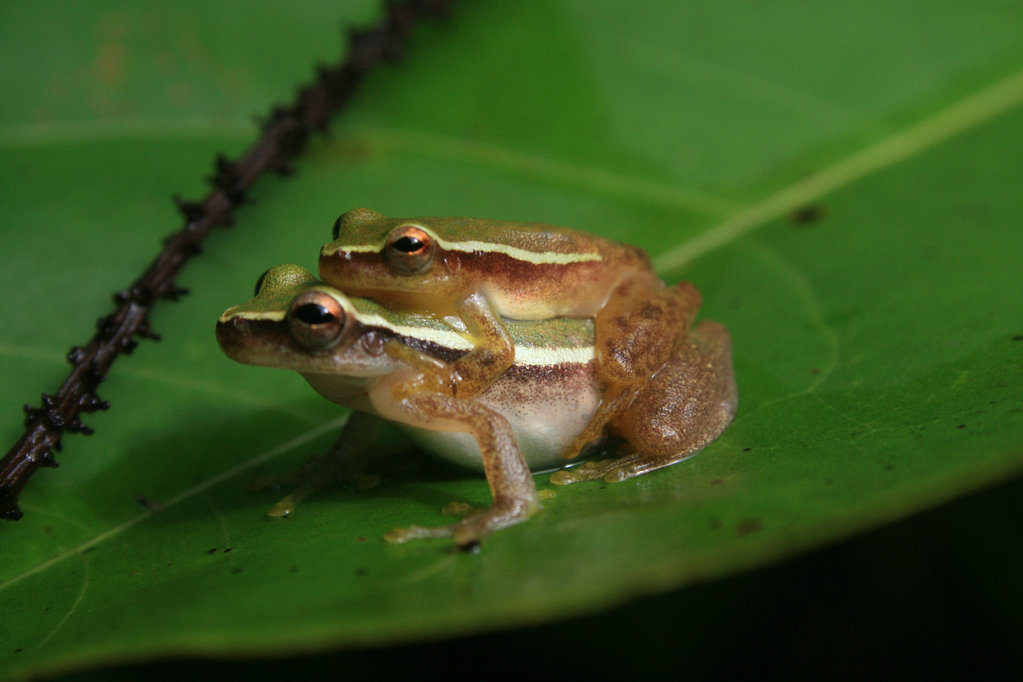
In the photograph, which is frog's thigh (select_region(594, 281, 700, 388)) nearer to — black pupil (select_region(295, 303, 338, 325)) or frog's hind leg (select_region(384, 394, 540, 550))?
frog's hind leg (select_region(384, 394, 540, 550))

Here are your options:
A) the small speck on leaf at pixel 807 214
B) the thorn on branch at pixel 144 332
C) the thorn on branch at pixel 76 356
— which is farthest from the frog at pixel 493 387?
the small speck on leaf at pixel 807 214

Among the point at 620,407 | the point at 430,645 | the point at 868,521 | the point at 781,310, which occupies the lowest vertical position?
the point at 868,521

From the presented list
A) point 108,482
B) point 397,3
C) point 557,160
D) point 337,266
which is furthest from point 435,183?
point 108,482

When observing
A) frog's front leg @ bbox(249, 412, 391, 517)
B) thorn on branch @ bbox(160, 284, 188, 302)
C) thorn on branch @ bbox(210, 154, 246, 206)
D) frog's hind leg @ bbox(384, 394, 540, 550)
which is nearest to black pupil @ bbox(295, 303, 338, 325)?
frog's hind leg @ bbox(384, 394, 540, 550)

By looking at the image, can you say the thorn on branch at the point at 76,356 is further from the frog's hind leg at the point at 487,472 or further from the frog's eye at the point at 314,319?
the frog's hind leg at the point at 487,472

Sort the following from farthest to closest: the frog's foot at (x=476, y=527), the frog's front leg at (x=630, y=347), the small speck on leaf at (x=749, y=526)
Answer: the frog's front leg at (x=630, y=347)
the frog's foot at (x=476, y=527)
the small speck on leaf at (x=749, y=526)

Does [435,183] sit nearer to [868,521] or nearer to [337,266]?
[337,266]
